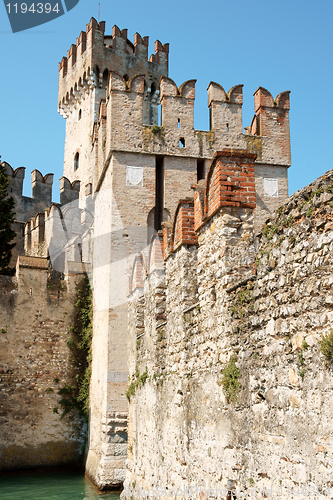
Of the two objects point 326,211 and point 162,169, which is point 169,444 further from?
point 162,169

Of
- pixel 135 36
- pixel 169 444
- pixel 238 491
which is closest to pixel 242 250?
pixel 238 491

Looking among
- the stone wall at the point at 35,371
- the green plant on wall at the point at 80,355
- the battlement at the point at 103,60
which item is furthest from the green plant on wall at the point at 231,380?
the battlement at the point at 103,60

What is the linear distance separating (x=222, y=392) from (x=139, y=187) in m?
8.71

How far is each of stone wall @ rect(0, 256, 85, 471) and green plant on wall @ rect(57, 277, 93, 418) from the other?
0.47 ft

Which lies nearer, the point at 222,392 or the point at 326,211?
the point at 326,211

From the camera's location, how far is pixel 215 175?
5.38m

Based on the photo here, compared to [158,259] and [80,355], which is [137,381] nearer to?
[158,259]

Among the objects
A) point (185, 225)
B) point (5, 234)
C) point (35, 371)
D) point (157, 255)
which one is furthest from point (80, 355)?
point (185, 225)

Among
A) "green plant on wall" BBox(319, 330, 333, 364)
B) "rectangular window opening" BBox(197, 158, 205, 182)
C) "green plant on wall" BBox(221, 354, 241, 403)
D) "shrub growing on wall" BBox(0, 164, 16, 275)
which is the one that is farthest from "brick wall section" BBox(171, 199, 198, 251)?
"shrub growing on wall" BBox(0, 164, 16, 275)

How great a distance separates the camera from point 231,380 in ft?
15.3

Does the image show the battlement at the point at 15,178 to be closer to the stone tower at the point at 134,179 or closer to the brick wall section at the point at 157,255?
the stone tower at the point at 134,179

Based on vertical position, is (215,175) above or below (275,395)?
above

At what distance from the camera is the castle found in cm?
485

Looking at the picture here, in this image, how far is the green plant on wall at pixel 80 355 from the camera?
14266 mm
